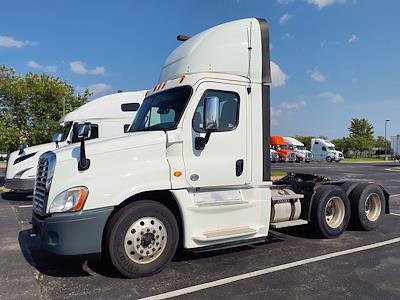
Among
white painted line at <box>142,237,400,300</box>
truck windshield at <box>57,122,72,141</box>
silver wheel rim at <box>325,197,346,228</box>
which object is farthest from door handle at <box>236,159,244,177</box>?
truck windshield at <box>57,122,72,141</box>

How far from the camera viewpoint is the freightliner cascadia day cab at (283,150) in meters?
48.6

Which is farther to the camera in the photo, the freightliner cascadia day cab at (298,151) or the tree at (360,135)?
the tree at (360,135)

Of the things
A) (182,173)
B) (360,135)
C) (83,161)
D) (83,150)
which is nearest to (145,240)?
(182,173)

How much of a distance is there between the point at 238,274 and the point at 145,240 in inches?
51.4

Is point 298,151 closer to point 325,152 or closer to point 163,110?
point 325,152

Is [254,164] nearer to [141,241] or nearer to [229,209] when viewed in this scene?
[229,209]

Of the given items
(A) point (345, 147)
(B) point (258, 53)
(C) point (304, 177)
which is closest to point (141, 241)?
(B) point (258, 53)

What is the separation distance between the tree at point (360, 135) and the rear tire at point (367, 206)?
6804cm

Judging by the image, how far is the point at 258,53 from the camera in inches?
247

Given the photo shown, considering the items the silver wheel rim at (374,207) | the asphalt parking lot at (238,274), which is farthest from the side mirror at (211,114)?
the silver wheel rim at (374,207)

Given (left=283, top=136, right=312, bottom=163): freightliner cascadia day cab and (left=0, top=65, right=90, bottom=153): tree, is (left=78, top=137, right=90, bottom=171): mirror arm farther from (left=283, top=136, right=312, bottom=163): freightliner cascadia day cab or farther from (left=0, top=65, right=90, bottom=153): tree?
(left=283, top=136, right=312, bottom=163): freightliner cascadia day cab

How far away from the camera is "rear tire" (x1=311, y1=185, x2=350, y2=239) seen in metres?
7.16

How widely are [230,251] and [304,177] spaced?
2.54 m

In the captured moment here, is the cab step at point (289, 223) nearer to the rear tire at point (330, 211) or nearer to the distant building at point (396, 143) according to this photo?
the rear tire at point (330, 211)
